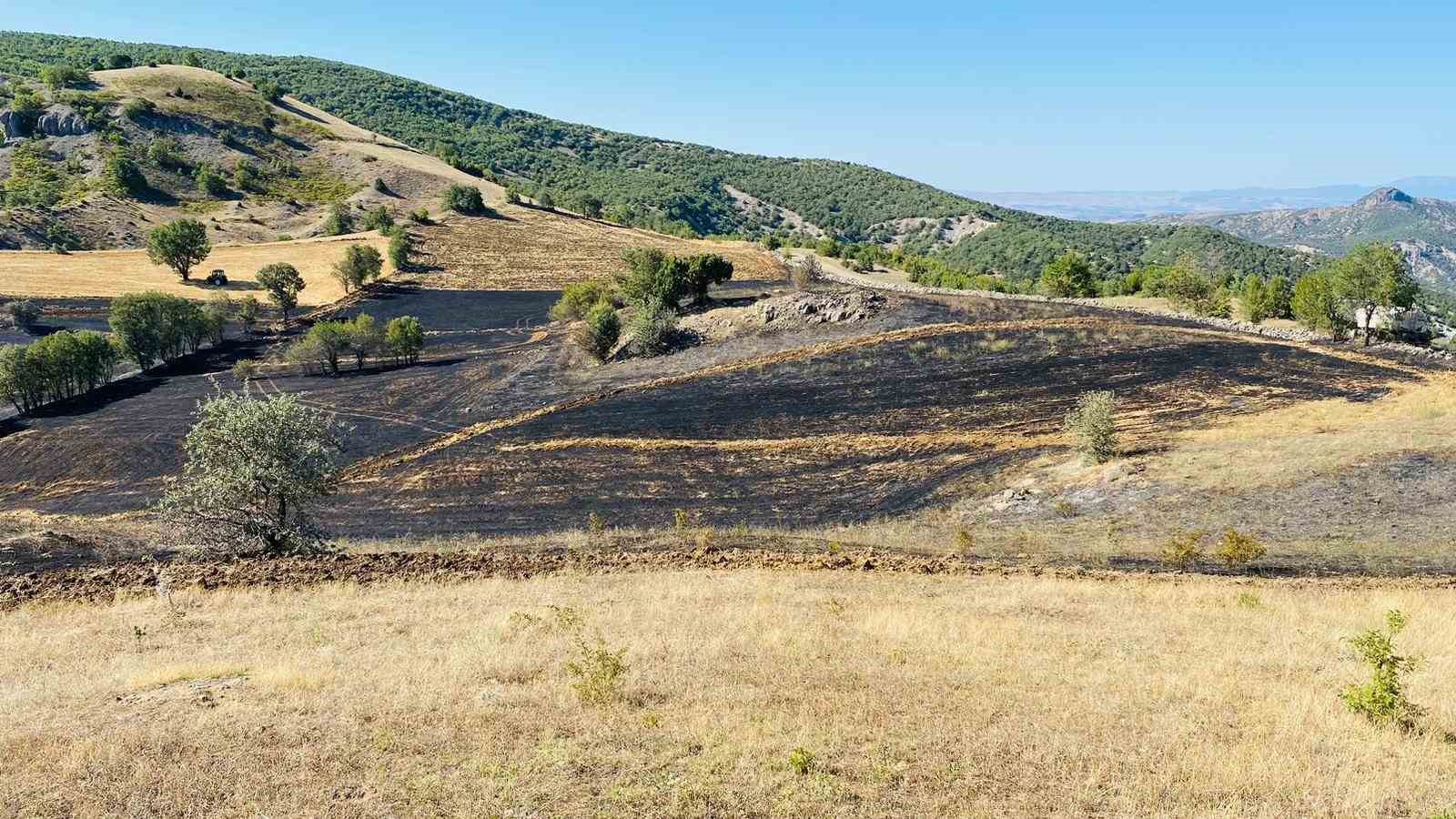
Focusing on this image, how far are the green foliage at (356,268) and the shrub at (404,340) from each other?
93.0 feet

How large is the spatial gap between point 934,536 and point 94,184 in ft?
495

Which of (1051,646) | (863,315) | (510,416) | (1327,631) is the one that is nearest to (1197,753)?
(1051,646)

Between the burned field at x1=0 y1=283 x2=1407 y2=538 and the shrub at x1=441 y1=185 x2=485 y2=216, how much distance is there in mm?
69972

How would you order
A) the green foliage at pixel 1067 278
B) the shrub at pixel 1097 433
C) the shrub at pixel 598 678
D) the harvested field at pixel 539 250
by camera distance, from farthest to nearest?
the harvested field at pixel 539 250, the green foliage at pixel 1067 278, the shrub at pixel 1097 433, the shrub at pixel 598 678

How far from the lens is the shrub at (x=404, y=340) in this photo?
221ft

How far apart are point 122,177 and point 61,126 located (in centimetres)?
2609

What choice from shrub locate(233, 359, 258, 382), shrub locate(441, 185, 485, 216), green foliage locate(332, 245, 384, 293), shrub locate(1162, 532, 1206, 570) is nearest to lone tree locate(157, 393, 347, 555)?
shrub locate(1162, 532, 1206, 570)

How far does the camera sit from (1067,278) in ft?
251

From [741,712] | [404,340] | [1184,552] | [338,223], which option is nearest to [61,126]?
[338,223]

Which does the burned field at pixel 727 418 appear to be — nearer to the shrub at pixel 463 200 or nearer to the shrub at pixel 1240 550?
the shrub at pixel 1240 550

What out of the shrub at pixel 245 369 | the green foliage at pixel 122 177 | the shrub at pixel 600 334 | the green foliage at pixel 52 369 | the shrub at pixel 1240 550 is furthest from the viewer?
the green foliage at pixel 122 177

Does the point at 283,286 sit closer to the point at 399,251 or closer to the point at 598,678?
the point at 399,251

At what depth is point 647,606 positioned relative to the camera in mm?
18859

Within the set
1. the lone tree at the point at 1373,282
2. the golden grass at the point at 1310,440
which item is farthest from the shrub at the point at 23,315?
the lone tree at the point at 1373,282
